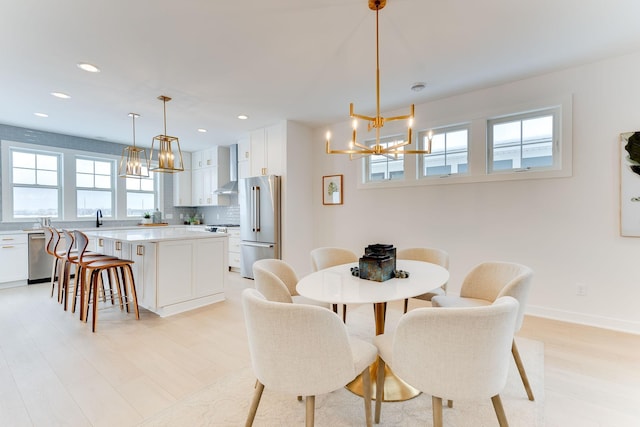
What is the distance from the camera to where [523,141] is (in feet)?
11.0

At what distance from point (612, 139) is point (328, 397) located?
11.4 ft

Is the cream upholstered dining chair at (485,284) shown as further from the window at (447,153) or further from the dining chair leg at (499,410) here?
the window at (447,153)

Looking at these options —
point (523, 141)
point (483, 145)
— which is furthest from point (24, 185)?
point (523, 141)

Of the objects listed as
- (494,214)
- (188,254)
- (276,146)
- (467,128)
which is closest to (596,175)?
(494,214)

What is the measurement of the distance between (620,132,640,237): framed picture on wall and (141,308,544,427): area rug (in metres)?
1.87

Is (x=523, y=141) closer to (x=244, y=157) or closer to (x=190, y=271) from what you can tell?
(x=190, y=271)

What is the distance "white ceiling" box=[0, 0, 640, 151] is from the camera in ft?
6.82

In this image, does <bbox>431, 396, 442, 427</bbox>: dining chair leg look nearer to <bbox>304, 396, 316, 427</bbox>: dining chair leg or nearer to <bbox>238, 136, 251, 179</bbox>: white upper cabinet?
<bbox>304, 396, 316, 427</bbox>: dining chair leg

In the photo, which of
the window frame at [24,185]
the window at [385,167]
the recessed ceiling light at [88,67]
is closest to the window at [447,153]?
the window at [385,167]

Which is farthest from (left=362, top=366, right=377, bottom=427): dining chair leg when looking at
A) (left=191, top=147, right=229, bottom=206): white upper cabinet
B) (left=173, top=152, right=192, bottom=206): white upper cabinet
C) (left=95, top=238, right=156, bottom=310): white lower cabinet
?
(left=173, top=152, right=192, bottom=206): white upper cabinet

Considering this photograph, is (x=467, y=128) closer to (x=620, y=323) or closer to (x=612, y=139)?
(x=612, y=139)

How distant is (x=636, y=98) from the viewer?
2.73 metres

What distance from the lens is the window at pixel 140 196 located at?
6324 millimetres

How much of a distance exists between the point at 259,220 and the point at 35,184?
13.1ft
